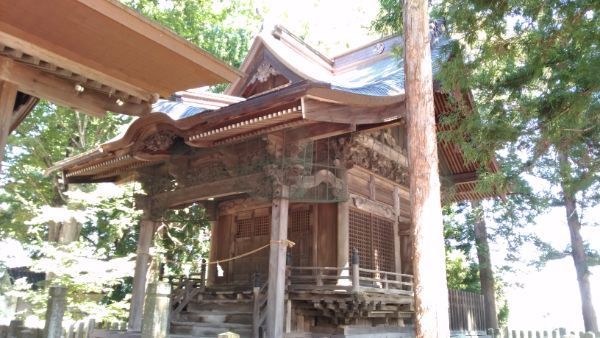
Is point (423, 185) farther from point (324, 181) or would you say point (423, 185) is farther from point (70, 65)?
point (324, 181)

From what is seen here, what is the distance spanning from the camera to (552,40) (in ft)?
18.9

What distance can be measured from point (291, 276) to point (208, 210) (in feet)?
12.5

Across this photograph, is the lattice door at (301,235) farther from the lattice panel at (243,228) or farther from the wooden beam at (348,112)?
the wooden beam at (348,112)

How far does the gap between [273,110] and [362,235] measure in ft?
13.8

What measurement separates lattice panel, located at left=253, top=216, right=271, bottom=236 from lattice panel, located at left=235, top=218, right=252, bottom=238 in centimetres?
21

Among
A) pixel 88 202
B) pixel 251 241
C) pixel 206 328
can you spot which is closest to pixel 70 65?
pixel 206 328

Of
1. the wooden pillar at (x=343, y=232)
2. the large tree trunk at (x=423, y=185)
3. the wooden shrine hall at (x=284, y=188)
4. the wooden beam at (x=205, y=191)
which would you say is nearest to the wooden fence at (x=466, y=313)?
the wooden shrine hall at (x=284, y=188)

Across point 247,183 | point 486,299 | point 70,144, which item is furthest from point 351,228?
point 70,144

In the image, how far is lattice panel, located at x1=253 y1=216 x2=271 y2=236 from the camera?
10.8m

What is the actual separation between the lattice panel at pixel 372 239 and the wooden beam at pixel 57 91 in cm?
600

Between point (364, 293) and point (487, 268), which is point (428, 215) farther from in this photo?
point (487, 268)

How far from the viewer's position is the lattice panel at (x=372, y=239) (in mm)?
10023

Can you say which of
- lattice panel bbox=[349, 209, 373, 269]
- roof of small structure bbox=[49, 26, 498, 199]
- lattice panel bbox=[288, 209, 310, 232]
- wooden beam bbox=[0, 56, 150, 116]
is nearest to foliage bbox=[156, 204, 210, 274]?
roof of small structure bbox=[49, 26, 498, 199]

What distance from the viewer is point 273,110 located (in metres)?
7.25
